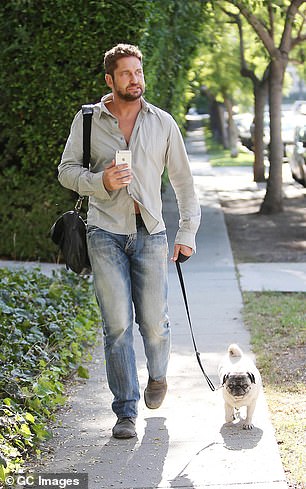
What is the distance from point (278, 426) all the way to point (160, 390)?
0.71 meters

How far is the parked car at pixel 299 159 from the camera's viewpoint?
20516 millimetres

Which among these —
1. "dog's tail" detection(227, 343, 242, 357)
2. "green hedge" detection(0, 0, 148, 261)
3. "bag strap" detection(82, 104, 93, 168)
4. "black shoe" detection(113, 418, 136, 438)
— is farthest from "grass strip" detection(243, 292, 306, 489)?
"green hedge" detection(0, 0, 148, 261)

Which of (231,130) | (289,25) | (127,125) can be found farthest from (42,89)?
(231,130)

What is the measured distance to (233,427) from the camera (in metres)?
5.48

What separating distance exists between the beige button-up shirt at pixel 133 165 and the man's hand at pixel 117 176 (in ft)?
0.46

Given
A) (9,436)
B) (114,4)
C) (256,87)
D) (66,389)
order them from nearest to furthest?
(9,436) < (66,389) < (114,4) < (256,87)

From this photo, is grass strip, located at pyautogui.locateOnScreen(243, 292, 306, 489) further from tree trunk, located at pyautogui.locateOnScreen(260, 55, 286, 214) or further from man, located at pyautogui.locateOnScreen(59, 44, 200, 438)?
tree trunk, located at pyautogui.locateOnScreen(260, 55, 286, 214)

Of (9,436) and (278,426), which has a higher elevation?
(9,436)

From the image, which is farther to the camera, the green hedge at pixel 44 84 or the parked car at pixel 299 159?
the parked car at pixel 299 159

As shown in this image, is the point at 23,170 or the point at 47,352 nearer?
the point at 47,352

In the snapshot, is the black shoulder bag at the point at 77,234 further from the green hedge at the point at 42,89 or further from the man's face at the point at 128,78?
the green hedge at the point at 42,89

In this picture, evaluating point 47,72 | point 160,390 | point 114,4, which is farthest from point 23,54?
point 160,390

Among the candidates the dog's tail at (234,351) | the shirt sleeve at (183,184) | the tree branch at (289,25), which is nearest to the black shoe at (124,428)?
the dog's tail at (234,351)

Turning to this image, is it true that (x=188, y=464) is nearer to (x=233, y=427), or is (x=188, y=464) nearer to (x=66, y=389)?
(x=233, y=427)
